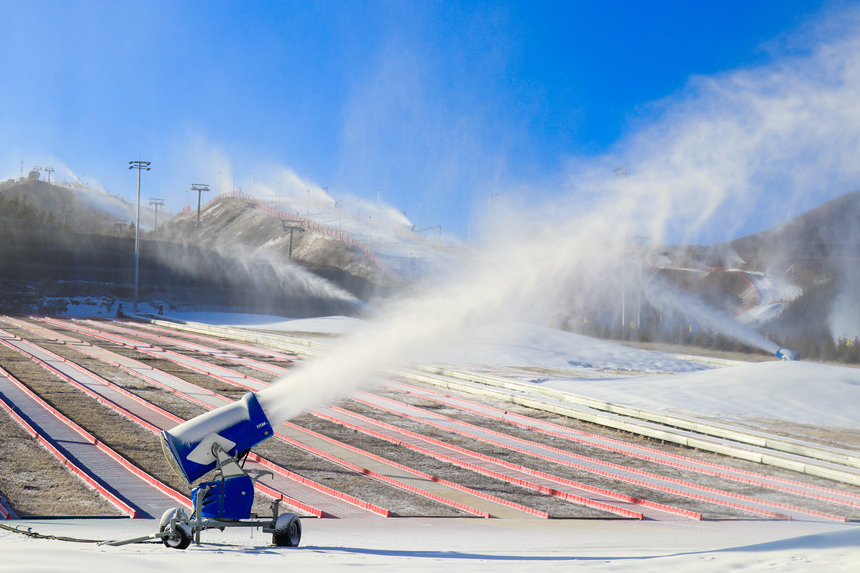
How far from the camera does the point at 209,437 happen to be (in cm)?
531

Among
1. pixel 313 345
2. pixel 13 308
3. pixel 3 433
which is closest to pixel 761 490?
pixel 3 433

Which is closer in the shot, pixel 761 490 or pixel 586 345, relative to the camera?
pixel 761 490

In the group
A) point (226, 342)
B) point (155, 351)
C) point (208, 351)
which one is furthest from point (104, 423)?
point (226, 342)

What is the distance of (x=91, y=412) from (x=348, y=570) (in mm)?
10203

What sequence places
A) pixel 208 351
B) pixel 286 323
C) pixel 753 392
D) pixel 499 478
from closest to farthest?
pixel 499 478 < pixel 753 392 < pixel 208 351 < pixel 286 323

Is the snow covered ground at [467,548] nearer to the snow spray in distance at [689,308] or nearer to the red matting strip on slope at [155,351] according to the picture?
the red matting strip on slope at [155,351]

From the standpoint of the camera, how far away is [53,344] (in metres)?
25.0

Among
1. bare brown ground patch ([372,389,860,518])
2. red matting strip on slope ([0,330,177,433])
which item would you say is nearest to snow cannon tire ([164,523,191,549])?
red matting strip on slope ([0,330,177,433])

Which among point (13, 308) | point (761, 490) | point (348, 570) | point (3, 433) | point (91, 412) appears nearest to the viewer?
point (348, 570)

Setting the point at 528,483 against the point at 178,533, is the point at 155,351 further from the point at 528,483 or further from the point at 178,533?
the point at 178,533

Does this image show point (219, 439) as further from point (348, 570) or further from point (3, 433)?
point (3, 433)

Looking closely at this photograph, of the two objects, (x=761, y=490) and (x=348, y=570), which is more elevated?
(x=348, y=570)

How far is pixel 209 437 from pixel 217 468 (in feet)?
1.20

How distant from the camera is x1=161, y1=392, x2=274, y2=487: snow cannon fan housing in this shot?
526 cm
